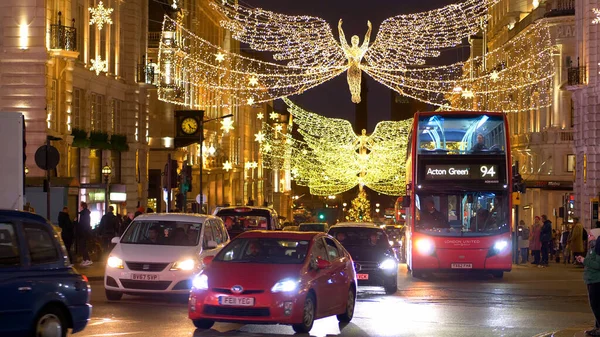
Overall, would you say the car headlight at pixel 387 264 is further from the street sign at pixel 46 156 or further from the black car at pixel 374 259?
the street sign at pixel 46 156

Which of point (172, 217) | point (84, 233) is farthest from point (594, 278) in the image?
point (84, 233)

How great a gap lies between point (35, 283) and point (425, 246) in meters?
19.8

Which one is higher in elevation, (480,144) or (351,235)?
(480,144)

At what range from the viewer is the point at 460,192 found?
31453 millimetres

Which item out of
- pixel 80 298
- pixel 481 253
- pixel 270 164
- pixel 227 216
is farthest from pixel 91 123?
pixel 270 164

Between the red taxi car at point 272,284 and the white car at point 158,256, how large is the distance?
336cm

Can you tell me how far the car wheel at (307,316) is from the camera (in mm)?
17500

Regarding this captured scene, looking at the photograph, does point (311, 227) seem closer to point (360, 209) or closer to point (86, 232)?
point (86, 232)

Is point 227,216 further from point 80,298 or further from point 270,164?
point 270,164

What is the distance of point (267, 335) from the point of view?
1758 centimetres

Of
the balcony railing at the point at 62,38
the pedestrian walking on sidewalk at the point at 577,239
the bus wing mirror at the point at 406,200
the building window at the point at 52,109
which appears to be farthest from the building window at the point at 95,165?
the bus wing mirror at the point at 406,200

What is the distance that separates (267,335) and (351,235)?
11200 millimetres

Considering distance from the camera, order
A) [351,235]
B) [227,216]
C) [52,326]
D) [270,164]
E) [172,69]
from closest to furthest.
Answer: [52,326] → [351,235] → [227,216] → [172,69] → [270,164]

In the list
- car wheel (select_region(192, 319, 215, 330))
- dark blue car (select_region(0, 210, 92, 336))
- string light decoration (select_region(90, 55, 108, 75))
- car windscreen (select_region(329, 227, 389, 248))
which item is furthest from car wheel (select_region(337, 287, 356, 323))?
string light decoration (select_region(90, 55, 108, 75))
